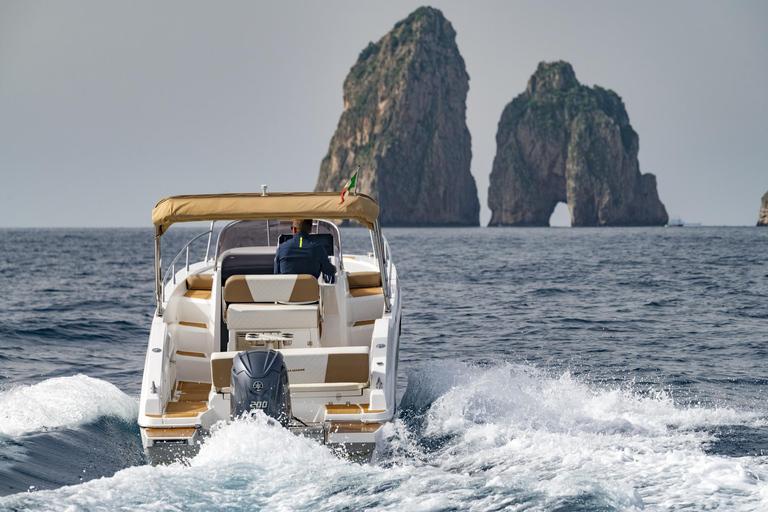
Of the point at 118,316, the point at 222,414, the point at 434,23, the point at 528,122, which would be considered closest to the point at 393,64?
the point at 434,23

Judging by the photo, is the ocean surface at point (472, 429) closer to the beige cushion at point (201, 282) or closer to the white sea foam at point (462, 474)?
the white sea foam at point (462, 474)

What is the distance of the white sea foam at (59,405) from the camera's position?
7176 mm

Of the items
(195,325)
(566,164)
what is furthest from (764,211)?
(195,325)

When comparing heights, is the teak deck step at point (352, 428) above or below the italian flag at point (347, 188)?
below

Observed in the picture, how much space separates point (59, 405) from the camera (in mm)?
7730

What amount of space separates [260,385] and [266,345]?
1418mm

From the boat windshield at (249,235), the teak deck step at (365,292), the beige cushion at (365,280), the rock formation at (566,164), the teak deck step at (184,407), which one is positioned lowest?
the teak deck step at (184,407)

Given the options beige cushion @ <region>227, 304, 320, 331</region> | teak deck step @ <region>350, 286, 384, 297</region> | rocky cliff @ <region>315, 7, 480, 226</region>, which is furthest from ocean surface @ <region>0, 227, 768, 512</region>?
rocky cliff @ <region>315, 7, 480, 226</region>

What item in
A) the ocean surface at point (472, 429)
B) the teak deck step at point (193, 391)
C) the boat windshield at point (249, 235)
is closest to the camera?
the ocean surface at point (472, 429)

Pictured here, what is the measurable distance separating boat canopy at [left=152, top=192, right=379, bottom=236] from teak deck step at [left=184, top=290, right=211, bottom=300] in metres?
1.30

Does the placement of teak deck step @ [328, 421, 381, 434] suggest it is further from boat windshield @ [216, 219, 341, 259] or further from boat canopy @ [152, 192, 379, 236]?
boat windshield @ [216, 219, 341, 259]

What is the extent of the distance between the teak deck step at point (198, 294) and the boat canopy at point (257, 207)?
1305mm

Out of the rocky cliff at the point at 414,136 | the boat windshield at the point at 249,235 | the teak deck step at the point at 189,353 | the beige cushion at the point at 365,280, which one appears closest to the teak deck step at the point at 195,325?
the teak deck step at the point at 189,353

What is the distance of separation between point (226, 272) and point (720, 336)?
8857 mm
